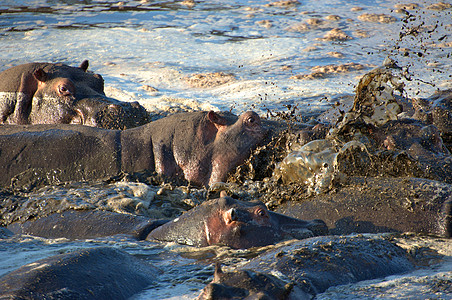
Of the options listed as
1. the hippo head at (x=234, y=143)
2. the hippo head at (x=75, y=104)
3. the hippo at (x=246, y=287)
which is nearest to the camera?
the hippo at (x=246, y=287)

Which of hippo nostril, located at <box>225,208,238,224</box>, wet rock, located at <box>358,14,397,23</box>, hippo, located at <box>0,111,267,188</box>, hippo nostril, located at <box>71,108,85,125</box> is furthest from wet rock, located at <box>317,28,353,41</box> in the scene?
hippo nostril, located at <box>225,208,238,224</box>

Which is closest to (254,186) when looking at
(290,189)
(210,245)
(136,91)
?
(290,189)

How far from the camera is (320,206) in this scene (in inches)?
196

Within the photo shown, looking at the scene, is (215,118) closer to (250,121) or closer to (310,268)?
(250,121)

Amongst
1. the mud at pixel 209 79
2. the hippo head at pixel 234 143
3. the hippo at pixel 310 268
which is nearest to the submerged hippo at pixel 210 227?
the hippo at pixel 310 268

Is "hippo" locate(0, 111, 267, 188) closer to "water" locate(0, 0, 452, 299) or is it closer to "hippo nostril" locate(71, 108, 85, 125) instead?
"water" locate(0, 0, 452, 299)

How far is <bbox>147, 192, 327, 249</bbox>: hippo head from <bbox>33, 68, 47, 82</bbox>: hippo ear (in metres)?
3.83

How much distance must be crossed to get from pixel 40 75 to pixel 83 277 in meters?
4.77

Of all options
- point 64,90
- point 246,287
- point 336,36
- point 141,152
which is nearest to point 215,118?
point 141,152

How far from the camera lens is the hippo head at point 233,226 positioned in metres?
4.22

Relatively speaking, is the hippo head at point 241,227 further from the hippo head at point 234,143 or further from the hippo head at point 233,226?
the hippo head at point 234,143

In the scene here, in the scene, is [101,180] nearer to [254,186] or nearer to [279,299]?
[254,186]

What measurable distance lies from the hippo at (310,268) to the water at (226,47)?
205cm

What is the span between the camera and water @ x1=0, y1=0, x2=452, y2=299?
9.79 metres
